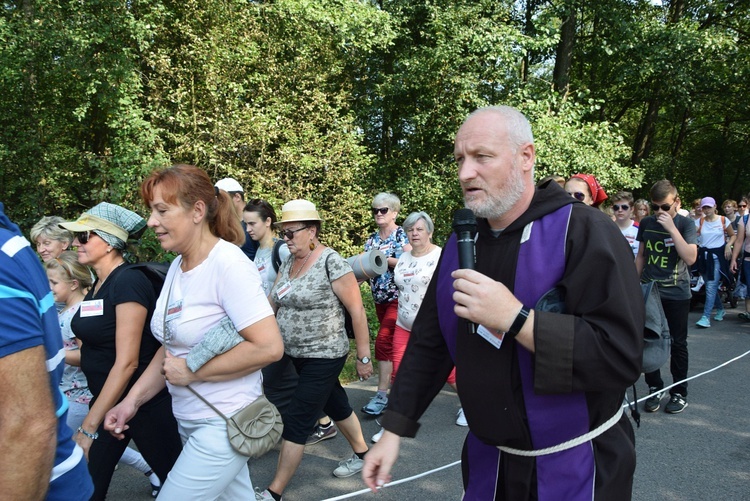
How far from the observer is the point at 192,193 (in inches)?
110

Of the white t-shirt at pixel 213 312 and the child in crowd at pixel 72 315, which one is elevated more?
the white t-shirt at pixel 213 312

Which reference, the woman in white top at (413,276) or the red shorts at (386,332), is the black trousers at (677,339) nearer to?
the woman in white top at (413,276)

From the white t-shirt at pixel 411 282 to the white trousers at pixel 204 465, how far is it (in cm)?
310

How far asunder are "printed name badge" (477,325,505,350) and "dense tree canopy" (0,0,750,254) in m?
9.73

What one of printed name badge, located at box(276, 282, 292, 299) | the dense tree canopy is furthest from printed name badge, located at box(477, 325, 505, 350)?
the dense tree canopy

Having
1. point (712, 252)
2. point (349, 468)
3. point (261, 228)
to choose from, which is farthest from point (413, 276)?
point (712, 252)

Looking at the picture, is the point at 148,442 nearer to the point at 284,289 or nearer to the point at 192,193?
the point at 192,193

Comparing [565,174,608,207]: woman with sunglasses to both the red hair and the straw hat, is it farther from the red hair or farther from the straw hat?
the red hair

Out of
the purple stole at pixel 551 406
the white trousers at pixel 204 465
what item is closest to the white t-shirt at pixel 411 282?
the white trousers at pixel 204 465

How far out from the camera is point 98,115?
13.2 metres

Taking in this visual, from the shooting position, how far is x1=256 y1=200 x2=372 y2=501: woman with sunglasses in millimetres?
4062

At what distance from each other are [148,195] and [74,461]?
1290 millimetres

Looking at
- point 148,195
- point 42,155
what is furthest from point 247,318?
point 42,155

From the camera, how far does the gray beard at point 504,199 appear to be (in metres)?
1.97
